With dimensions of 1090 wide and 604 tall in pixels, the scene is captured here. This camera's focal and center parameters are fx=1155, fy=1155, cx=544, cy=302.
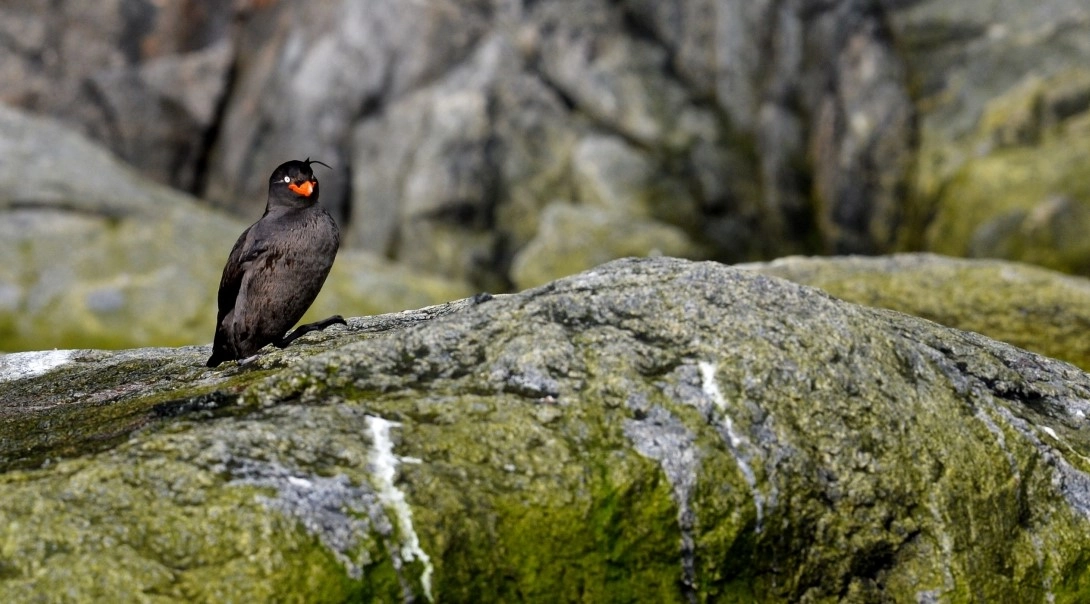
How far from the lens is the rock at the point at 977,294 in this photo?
11.5 m

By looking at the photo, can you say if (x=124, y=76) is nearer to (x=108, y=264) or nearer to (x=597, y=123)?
(x=108, y=264)

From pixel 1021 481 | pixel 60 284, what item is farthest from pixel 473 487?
pixel 60 284

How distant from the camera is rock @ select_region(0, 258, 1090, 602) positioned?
545 cm

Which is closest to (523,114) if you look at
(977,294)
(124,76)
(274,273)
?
(124,76)

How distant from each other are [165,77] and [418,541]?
27.7 meters

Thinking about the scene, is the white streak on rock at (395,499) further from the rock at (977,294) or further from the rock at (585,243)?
Result: the rock at (585,243)

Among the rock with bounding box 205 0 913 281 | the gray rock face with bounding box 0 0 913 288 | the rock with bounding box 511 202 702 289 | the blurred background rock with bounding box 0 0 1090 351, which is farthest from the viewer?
the gray rock face with bounding box 0 0 913 288

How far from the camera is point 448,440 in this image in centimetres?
608

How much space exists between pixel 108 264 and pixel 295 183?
1410 centimetres

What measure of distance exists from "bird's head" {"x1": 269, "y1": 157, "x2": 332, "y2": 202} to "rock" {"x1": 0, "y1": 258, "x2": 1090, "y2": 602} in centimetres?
141

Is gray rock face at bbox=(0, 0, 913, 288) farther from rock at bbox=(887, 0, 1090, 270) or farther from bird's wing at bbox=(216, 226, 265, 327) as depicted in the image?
bird's wing at bbox=(216, 226, 265, 327)

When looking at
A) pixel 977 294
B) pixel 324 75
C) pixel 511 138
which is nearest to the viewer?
pixel 977 294

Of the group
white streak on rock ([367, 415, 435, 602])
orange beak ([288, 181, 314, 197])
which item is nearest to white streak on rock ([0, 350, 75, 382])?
orange beak ([288, 181, 314, 197])

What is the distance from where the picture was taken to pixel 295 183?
834 centimetres
